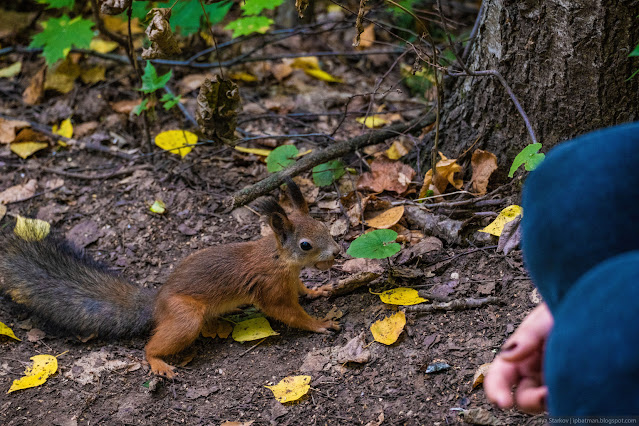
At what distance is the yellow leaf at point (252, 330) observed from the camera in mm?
3109

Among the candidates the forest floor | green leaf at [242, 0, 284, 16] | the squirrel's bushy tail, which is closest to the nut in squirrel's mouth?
the forest floor

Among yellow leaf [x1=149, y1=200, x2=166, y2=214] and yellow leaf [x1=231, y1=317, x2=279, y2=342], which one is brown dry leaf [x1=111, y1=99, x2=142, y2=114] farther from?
yellow leaf [x1=231, y1=317, x2=279, y2=342]

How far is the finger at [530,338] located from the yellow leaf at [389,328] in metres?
1.39

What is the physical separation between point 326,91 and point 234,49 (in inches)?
40.6

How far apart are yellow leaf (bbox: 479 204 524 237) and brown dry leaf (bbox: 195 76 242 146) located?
5.94ft

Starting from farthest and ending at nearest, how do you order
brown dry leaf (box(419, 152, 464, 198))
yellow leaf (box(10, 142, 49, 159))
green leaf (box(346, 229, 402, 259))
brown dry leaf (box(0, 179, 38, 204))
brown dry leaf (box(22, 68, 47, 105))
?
1. brown dry leaf (box(22, 68, 47, 105))
2. yellow leaf (box(10, 142, 49, 159))
3. brown dry leaf (box(0, 179, 38, 204))
4. brown dry leaf (box(419, 152, 464, 198))
5. green leaf (box(346, 229, 402, 259))

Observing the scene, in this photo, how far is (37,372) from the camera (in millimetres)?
2783

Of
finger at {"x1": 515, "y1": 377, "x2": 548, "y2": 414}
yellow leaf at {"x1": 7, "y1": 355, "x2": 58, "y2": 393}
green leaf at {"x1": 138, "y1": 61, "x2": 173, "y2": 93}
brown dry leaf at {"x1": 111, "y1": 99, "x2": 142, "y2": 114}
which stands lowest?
yellow leaf at {"x1": 7, "y1": 355, "x2": 58, "y2": 393}

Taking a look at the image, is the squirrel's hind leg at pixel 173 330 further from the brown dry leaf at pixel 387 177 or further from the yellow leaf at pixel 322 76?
the yellow leaf at pixel 322 76

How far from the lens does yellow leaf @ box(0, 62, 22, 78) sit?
17.2ft

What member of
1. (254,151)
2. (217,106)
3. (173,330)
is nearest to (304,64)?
(254,151)

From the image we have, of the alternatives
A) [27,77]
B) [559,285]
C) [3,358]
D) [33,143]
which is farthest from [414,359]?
[27,77]

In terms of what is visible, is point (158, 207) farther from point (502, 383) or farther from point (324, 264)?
point (502, 383)

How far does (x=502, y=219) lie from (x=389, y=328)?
91 cm
